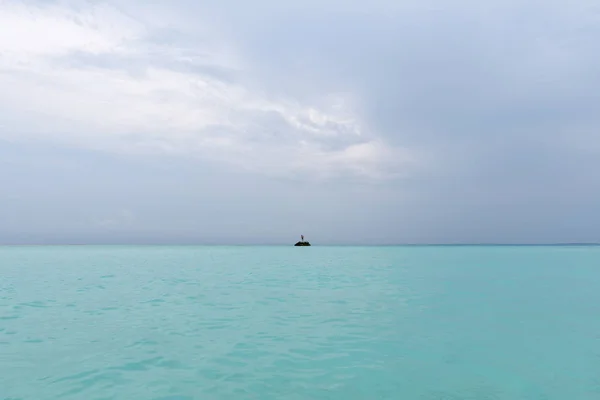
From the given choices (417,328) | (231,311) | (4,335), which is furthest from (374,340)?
(4,335)

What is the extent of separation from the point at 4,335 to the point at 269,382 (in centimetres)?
1419

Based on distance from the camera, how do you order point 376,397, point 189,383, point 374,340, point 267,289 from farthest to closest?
1. point 267,289
2. point 374,340
3. point 189,383
4. point 376,397

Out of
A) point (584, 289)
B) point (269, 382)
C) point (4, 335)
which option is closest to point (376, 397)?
point (269, 382)

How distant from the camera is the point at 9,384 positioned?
12.3 meters

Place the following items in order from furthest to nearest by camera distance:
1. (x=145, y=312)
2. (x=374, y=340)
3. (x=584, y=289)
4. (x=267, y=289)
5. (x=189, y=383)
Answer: (x=584, y=289), (x=267, y=289), (x=145, y=312), (x=374, y=340), (x=189, y=383)

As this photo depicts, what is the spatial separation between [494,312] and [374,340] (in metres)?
12.1

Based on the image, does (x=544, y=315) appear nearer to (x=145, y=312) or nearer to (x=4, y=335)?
(x=145, y=312)

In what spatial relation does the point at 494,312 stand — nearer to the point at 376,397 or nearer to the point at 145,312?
the point at 376,397

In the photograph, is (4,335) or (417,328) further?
(417,328)

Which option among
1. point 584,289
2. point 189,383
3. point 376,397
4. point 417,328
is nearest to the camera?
point 376,397

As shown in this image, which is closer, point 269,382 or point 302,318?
point 269,382

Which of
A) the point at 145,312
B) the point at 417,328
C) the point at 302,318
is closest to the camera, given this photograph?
the point at 417,328

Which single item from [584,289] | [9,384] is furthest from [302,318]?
[584,289]

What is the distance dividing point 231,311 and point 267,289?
12.1m
